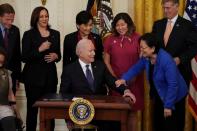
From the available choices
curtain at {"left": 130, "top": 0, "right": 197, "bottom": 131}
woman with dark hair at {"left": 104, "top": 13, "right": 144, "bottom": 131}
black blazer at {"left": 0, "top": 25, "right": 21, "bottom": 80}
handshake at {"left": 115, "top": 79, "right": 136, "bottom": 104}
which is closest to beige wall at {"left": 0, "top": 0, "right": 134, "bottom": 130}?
curtain at {"left": 130, "top": 0, "right": 197, "bottom": 131}

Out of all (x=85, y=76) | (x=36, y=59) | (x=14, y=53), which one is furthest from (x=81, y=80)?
(x=14, y=53)

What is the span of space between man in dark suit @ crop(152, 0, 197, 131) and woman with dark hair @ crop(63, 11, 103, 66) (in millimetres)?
715

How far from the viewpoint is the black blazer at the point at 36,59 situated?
183 inches

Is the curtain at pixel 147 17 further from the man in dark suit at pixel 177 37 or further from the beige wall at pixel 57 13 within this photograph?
the man in dark suit at pixel 177 37

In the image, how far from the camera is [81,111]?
3.29 meters

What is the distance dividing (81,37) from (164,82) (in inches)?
46.3

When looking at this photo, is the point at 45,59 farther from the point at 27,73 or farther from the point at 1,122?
the point at 1,122

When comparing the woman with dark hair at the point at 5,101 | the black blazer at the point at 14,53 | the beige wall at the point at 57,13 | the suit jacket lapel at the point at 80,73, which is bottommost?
the woman with dark hair at the point at 5,101

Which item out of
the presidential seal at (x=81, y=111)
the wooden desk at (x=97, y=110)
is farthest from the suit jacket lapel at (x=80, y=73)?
the presidential seal at (x=81, y=111)

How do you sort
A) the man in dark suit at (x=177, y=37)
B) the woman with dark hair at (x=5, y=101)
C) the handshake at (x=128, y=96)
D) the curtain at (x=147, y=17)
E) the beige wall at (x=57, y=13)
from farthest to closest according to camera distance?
the beige wall at (x=57, y=13) < the curtain at (x=147, y=17) < the man in dark suit at (x=177, y=37) < the woman with dark hair at (x=5, y=101) < the handshake at (x=128, y=96)

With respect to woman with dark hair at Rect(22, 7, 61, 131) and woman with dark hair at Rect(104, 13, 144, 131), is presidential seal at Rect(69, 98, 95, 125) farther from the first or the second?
woman with dark hair at Rect(22, 7, 61, 131)

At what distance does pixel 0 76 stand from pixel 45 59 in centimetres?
60

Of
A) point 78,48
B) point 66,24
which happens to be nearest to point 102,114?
point 78,48

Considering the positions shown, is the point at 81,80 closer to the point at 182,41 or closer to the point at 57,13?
the point at 182,41
